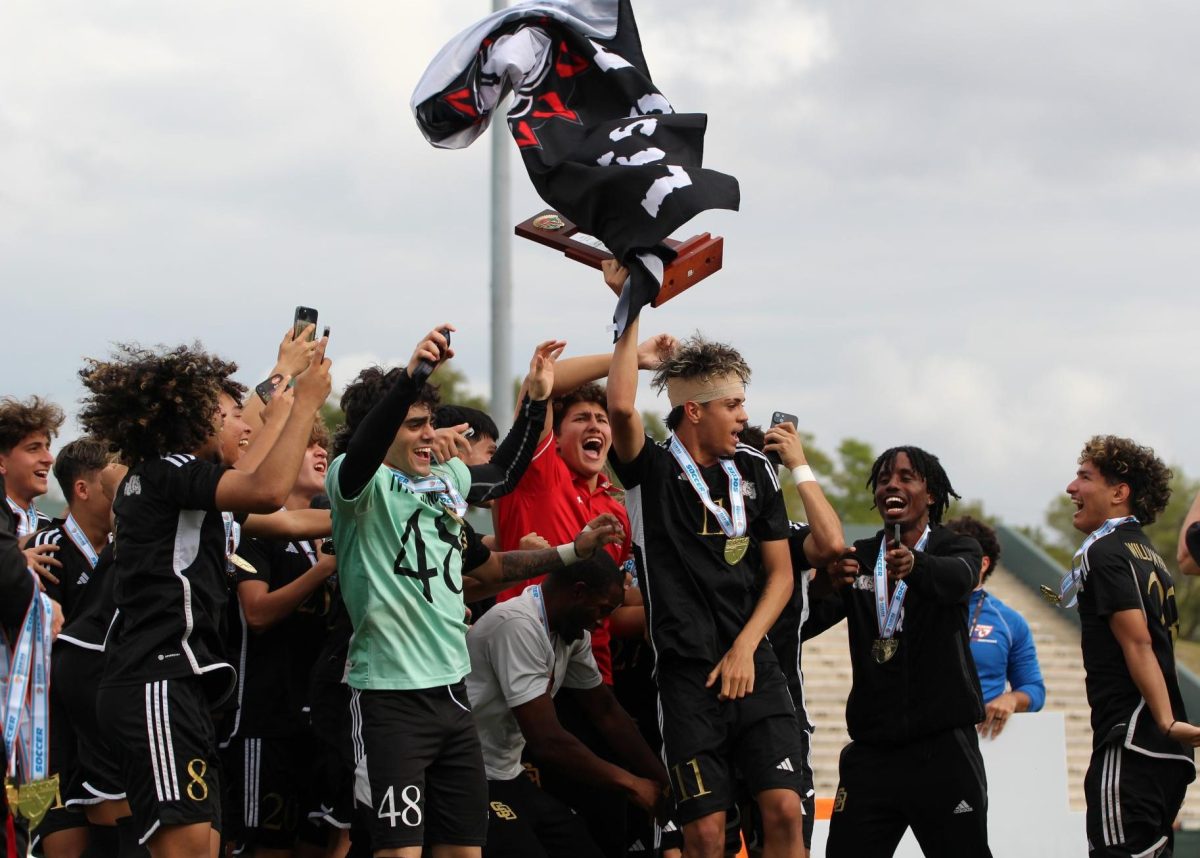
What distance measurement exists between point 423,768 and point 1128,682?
12.5ft

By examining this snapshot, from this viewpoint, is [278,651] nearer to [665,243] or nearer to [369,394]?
[369,394]

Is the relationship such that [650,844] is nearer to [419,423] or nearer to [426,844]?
[426,844]

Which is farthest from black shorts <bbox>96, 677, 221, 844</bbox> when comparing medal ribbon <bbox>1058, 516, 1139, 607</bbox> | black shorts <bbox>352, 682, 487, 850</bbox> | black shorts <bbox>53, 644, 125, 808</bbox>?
medal ribbon <bbox>1058, 516, 1139, 607</bbox>

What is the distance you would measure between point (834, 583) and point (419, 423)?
2.34 metres

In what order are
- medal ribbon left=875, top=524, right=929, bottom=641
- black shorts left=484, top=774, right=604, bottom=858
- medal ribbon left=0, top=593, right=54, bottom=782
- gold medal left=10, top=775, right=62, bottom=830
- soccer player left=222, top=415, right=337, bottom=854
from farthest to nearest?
medal ribbon left=875, top=524, right=929, bottom=641 → soccer player left=222, top=415, right=337, bottom=854 → black shorts left=484, top=774, right=604, bottom=858 → medal ribbon left=0, top=593, right=54, bottom=782 → gold medal left=10, top=775, right=62, bottom=830

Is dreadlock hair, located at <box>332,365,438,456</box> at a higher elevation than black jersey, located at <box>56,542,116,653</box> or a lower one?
higher

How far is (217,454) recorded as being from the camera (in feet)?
21.6

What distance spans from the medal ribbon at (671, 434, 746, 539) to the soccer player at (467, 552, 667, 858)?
0.59 meters

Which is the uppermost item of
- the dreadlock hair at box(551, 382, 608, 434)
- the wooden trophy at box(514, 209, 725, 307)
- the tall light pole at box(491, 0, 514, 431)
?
the tall light pole at box(491, 0, 514, 431)

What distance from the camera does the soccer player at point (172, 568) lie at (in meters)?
5.96

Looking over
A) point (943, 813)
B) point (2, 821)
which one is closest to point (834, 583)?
point (943, 813)

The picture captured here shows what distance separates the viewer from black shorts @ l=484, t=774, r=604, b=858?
282 inches

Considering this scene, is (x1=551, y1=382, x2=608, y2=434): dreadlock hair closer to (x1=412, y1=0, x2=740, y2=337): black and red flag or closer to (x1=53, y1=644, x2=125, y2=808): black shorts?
(x1=412, y1=0, x2=740, y2=337): black and red flag

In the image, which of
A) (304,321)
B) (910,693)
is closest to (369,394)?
(304,321)
